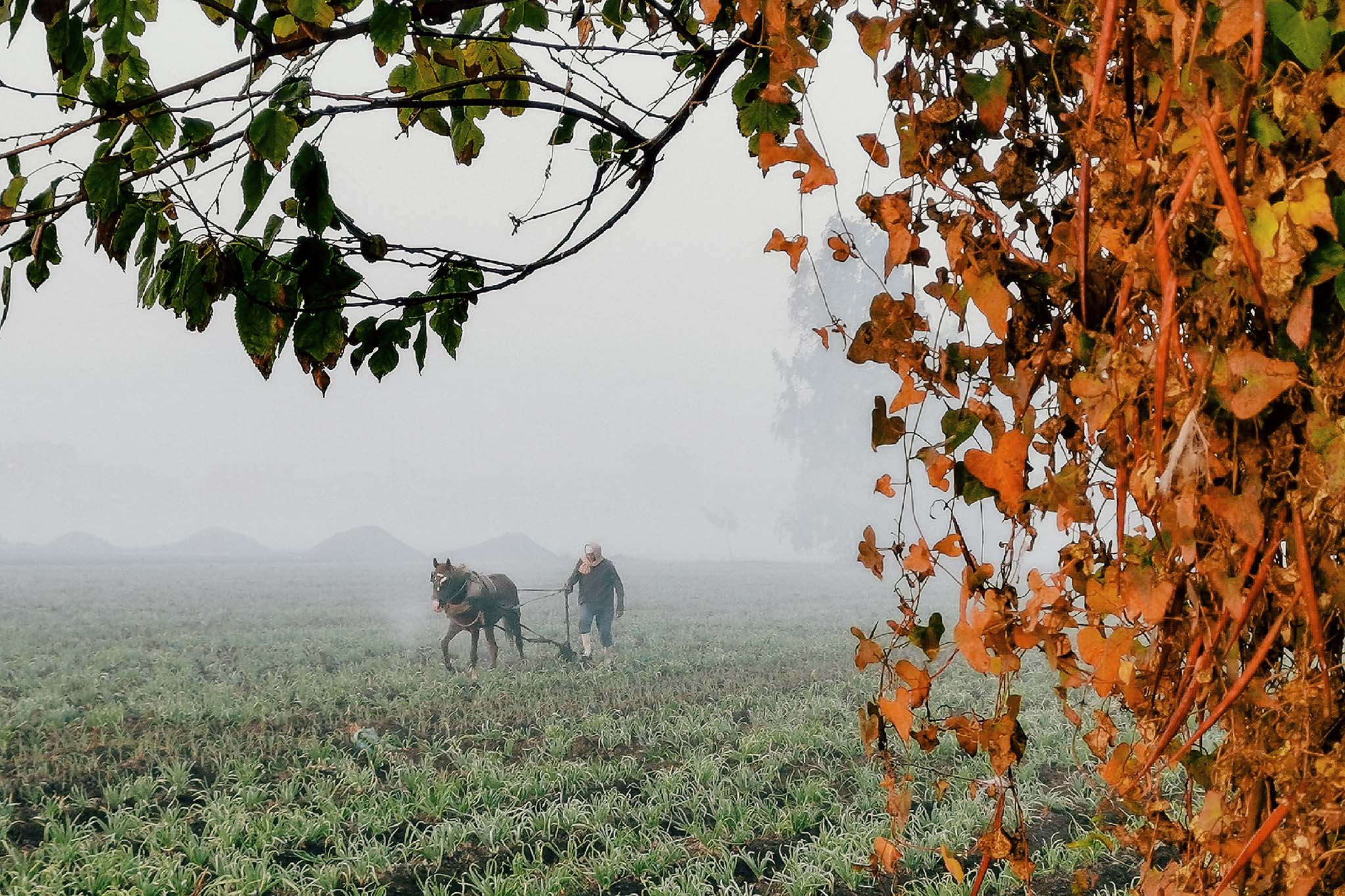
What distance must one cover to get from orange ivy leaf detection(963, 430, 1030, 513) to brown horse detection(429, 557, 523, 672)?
852 cm

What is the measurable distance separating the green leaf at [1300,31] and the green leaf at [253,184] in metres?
1.00

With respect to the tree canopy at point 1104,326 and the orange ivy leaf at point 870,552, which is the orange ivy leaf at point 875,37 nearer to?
the tree canopy at point 1104,326

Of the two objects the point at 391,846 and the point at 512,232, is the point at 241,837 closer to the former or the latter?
the point at 391,846

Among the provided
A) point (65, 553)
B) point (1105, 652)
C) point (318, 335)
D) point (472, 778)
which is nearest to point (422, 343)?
point (318, 335)

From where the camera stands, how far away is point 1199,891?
0.76m

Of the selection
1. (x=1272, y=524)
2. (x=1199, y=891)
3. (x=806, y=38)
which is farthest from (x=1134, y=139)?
(x=1199, y=891)

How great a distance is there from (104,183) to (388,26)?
43 cm

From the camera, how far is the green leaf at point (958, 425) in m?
0.90

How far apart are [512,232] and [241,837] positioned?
176 inches

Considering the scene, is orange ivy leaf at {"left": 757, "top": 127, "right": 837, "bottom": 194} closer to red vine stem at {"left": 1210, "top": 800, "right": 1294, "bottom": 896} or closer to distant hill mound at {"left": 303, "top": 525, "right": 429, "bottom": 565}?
red vine stem at {"left": 1210, "top": 800, "right": 1294, "bottom": 896}

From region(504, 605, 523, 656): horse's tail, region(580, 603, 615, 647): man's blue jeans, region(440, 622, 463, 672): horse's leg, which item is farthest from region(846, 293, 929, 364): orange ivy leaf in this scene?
region(580, 603, 615, 647): man's blue jeans

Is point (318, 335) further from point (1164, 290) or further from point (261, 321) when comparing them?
point (1164, 290)

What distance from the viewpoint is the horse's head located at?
894 centimetres

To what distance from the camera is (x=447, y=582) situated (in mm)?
9023
